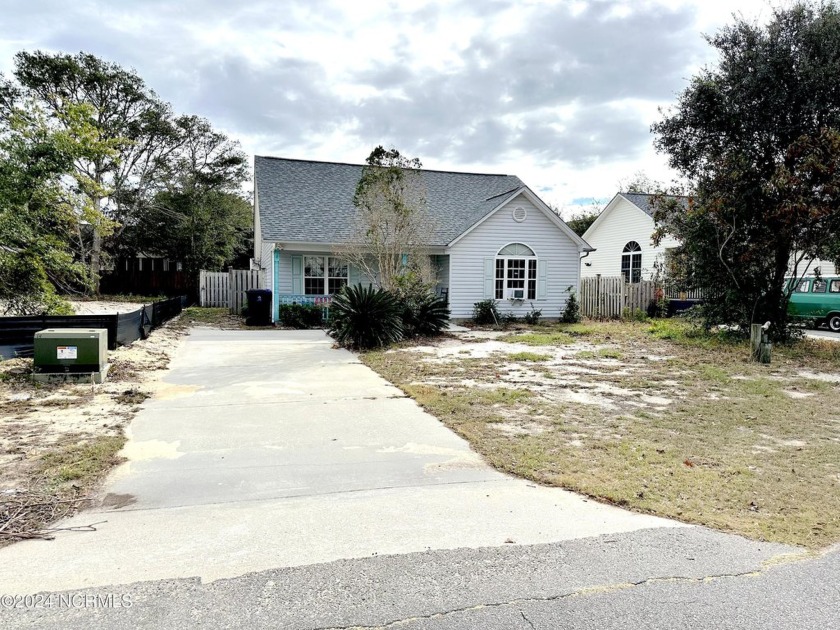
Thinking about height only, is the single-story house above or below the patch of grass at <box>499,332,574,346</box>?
above

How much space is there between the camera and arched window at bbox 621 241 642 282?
25.7 metres

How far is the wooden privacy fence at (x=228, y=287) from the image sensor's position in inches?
916

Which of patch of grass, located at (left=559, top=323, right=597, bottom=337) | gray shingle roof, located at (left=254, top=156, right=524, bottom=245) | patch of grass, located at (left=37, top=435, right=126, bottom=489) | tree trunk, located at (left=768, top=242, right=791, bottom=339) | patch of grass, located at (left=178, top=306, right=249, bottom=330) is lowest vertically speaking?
patch of grass, located at (left=37, top=435, right=126, bottom=489)

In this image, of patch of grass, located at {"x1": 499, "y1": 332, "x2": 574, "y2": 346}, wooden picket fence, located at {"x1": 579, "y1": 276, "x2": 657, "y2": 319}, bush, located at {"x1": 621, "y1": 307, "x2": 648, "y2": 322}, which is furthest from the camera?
wooden picket fence, located at {"x1": 579, "y1": 276, "x2": 657, "y2": 319}

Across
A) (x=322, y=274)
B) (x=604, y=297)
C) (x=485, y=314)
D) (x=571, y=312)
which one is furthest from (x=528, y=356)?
(x=604, y=297)

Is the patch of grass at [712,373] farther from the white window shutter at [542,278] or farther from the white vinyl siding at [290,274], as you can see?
the white vinyl siding at [290,274]

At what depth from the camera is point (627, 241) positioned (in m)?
26.2

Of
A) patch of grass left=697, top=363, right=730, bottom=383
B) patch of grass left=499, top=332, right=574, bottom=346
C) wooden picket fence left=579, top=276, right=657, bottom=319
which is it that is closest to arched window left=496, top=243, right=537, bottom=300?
wooden picket fence left=579, top=276, right=657, bottom=319

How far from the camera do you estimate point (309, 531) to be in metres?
3.34

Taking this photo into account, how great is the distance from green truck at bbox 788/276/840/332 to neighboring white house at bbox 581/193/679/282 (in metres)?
6.45

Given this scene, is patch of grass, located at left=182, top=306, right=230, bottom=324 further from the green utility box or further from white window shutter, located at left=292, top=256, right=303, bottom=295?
the green utility box

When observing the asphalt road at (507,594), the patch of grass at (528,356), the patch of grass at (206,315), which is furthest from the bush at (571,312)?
the asphalt road at (507,594)

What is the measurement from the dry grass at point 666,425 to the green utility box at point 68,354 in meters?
4.30

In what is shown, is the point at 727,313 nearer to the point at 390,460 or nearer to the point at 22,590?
the point at 390,460
